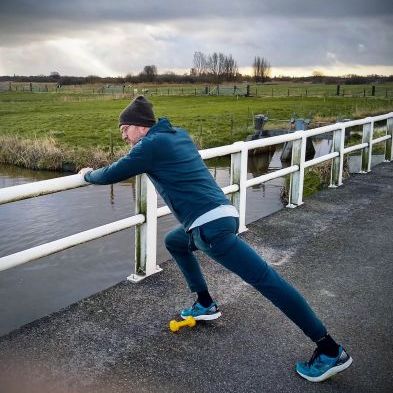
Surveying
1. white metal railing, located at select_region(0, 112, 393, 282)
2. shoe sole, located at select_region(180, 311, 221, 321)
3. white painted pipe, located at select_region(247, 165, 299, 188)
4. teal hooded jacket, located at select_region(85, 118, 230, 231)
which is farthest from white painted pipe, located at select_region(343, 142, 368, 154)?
teal hooded jacket, located at select_region(85, 118, 230, 231)

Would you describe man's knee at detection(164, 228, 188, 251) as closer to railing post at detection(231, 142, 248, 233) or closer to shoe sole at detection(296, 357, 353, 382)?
shoe sole at detection(296, 357, 353, 382)

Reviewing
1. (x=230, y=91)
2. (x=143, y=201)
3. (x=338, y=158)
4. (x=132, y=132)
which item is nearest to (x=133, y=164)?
(x=132, y=132)

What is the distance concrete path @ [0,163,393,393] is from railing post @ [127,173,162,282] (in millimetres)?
192

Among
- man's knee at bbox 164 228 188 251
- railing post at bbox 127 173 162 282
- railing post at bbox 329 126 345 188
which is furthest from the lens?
railing post at bbox 329 126 345 188

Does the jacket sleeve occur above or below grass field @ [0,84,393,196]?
above

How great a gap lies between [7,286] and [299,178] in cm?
569

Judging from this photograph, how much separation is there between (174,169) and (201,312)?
1.37m

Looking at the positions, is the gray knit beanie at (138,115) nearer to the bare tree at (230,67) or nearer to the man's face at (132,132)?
the man's face at (132,132)

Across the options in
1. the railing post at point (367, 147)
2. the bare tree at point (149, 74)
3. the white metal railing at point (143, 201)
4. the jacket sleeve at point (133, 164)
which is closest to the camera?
the jacket sleeve at point (133, 164)

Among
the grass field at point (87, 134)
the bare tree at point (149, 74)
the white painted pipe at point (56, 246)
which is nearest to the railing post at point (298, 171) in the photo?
the white painted pipe at point (56, 246)

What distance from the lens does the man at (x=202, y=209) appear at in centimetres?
322

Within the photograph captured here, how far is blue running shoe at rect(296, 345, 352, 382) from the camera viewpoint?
3291mm

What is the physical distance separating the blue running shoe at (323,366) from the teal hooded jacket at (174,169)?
1.19 m

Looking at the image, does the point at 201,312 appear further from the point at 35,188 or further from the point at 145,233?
the point at 35,188
